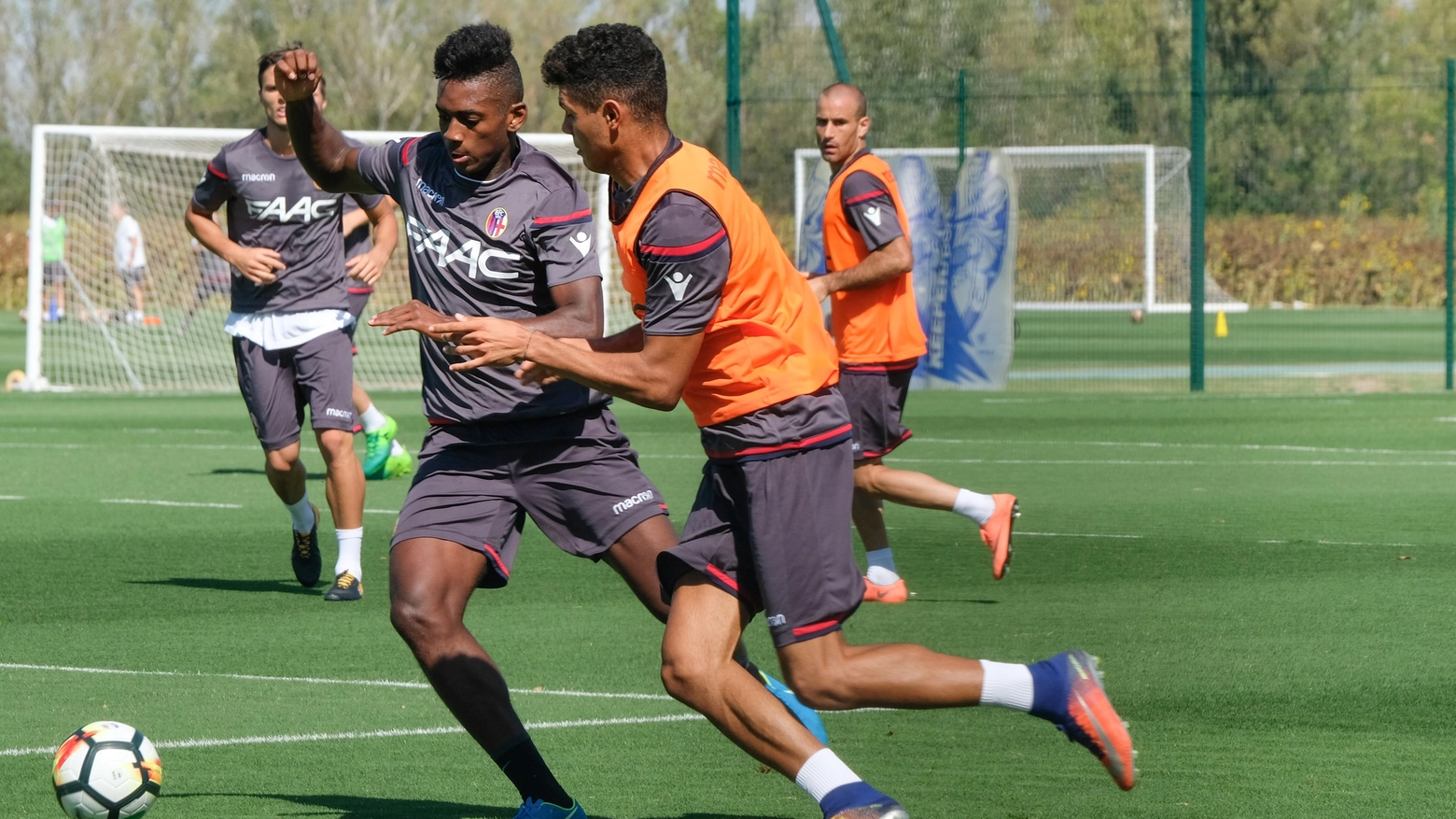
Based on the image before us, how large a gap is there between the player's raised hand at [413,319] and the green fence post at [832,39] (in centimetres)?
1680

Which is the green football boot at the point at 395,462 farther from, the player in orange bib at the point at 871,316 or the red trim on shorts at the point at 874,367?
the red trim on shorts at the point at 874,367

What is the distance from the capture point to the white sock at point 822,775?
452 cm

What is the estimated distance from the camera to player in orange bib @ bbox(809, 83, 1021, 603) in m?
8.81

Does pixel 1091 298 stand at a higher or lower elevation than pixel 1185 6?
lower

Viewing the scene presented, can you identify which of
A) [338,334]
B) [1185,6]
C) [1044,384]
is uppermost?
[1185,6]

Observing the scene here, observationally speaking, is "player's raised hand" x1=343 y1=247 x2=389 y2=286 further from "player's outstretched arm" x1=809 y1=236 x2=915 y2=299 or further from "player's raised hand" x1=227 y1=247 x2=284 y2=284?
"player's outstretched arm" x1=809 y1=236 x2=915 y2=299

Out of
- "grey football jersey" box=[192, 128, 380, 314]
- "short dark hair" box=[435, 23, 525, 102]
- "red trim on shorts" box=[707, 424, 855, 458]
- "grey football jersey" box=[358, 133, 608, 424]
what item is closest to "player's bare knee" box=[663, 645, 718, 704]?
"red trim on shorts" box=[707, 424, 855, 458]

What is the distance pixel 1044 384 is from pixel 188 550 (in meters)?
13.3

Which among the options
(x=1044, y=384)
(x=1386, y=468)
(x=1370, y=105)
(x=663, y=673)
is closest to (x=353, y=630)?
(x=663, y=673)

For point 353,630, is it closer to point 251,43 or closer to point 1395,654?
point 1395,654

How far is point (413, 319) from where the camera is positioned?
4559mm

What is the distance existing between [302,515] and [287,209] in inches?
57.6

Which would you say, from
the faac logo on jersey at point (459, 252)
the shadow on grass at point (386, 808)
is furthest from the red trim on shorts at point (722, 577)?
the faac logo on jersey at point (459, 252)

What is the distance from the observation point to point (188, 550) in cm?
1073
